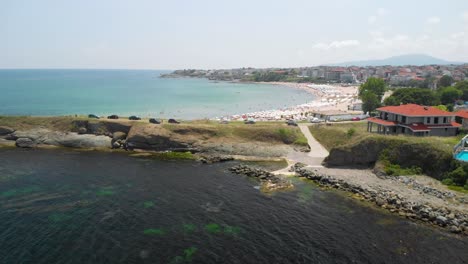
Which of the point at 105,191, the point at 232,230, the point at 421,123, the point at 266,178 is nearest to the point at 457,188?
the point at 421,123

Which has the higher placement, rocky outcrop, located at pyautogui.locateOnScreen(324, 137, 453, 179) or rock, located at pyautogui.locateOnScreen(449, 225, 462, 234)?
rocky outcrop, located at pyautogui.locateOnScreen(324, 137, 453, 179)

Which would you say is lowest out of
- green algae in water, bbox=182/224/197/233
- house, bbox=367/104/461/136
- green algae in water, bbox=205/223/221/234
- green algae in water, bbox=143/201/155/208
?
green algae in water, bbox=205/223/221/234

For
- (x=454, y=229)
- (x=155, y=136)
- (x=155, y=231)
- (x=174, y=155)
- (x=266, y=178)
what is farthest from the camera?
(x=155, y=136)

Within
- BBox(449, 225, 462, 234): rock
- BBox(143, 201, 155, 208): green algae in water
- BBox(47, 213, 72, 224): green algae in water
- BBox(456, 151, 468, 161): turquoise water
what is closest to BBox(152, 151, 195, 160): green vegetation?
BBox(143, 201, 155, 208): green algae in water

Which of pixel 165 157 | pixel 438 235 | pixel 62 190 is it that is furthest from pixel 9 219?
pixel 438 235

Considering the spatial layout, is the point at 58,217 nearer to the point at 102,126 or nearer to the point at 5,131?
the point at 102,126

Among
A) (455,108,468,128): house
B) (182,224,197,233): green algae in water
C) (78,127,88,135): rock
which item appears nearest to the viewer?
(182,224,197,233): green algae in water

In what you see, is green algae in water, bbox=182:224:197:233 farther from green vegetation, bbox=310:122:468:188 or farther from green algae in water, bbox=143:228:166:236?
green vegetation, bbox=310:122:468:188

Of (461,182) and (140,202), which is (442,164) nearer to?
(461,182)
